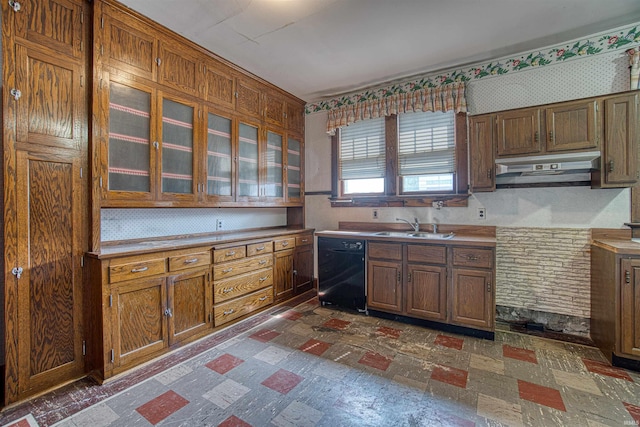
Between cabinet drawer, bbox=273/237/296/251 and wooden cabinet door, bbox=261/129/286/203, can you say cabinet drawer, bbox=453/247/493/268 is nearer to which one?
cabinet drawer, bbox=273/237/296/251

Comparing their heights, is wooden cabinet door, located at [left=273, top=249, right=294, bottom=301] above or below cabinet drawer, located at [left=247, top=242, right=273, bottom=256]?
below

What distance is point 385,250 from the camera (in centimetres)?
315

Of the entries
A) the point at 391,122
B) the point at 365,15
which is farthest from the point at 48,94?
the point at 391,122

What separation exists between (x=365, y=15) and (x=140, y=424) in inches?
129

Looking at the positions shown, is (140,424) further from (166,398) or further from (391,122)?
(391,122)

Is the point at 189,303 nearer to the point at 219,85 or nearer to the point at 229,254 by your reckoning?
the point at 229,254

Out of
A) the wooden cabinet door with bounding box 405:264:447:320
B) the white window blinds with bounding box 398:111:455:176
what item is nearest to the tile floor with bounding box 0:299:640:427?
the wooden cabinet door with bounding box 405:264:447:320

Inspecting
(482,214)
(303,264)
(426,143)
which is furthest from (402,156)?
(303,264)

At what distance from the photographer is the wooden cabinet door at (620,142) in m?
2.38

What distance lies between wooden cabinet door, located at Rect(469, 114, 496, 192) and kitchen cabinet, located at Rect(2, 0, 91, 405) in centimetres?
347

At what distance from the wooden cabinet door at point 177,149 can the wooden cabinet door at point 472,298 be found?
9.06 ft

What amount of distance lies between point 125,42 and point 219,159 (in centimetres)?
124

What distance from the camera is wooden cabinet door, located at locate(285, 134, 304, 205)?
4.13m

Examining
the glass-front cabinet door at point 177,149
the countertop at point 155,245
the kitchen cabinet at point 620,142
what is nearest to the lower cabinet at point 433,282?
the kitchen cabinet at point 620,142
